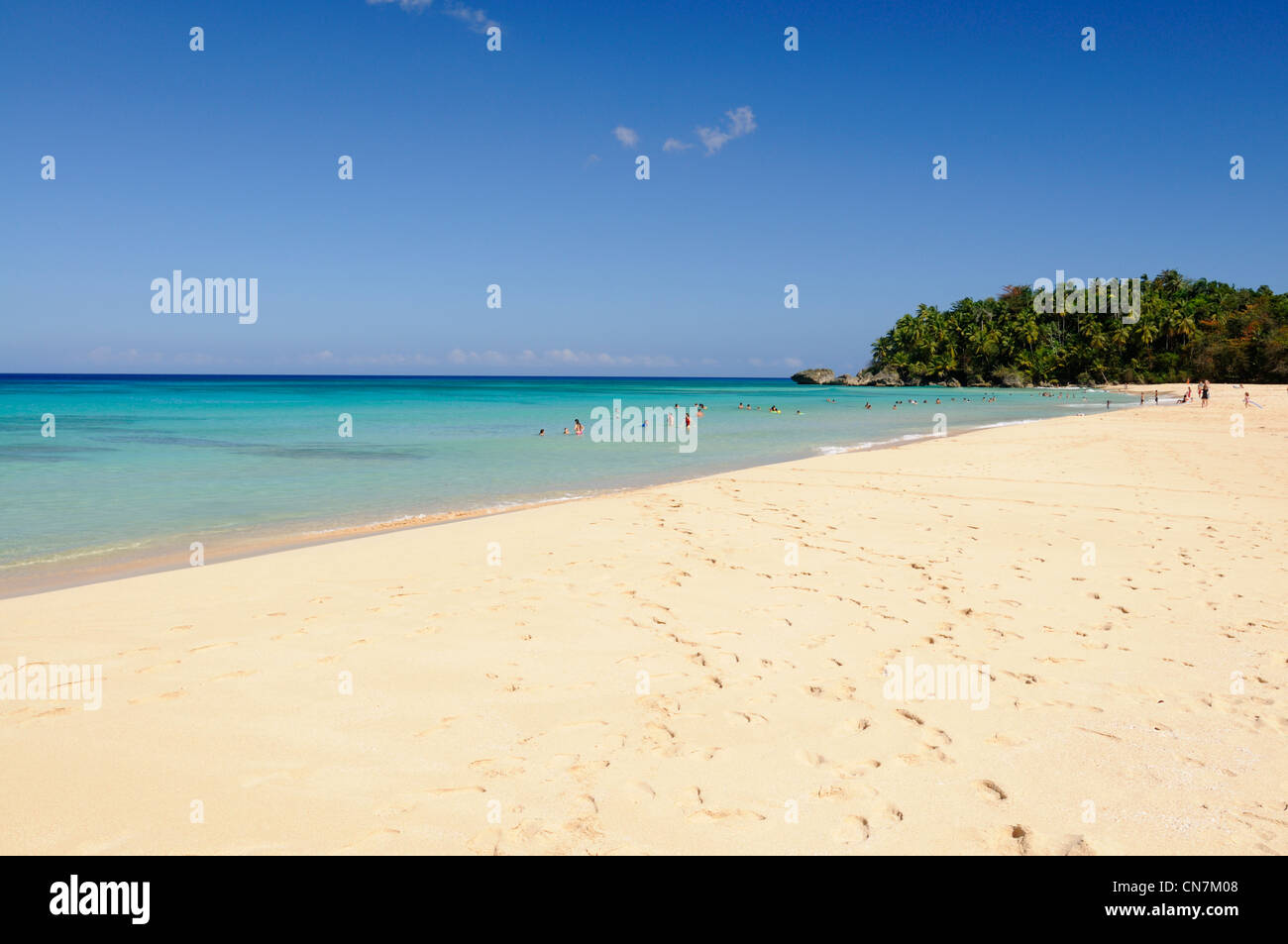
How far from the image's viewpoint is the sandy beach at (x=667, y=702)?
3203mm

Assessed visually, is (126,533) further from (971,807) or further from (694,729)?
(971,807)

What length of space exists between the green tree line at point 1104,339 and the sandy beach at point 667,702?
92638 mm

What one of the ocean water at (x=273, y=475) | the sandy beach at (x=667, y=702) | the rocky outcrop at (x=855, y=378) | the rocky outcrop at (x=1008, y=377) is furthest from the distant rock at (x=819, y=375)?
the sandy beach at (x=667, y=702)

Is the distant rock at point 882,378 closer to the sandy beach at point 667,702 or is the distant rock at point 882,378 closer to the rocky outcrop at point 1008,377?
the rocky outcrop at point 1008,377

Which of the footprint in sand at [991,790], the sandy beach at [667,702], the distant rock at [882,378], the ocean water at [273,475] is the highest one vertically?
the distant rock at [882,378]

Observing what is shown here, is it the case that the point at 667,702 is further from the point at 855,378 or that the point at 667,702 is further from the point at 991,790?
the point at 855,378

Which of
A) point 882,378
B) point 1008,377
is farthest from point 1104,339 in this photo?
point 882,378

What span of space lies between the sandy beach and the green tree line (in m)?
92.6

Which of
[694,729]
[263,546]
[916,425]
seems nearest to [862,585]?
[694,729]

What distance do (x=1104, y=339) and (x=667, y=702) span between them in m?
112

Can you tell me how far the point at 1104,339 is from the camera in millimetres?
95188

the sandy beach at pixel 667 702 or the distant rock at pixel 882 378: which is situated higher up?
the distant rock at pixel 882 378
